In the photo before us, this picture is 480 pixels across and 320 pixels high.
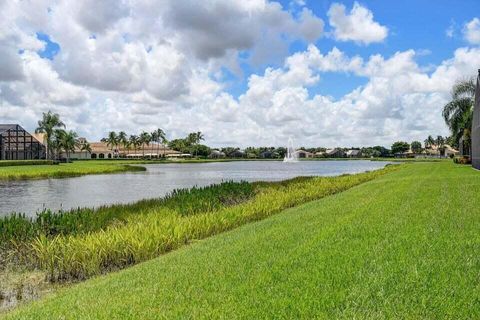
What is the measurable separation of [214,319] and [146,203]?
646 inches

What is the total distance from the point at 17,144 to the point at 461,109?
301 ft

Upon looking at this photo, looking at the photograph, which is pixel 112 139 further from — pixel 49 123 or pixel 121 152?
pixel 49 123

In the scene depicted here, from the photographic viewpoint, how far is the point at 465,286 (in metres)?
6.49

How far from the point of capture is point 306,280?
6953 millimetres

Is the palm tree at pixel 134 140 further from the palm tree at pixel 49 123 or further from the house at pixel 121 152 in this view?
the palm tree at pixel 49 123

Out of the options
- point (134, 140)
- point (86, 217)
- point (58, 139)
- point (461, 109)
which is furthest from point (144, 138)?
point (86, 217)

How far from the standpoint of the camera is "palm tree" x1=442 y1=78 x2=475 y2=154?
2251 inches

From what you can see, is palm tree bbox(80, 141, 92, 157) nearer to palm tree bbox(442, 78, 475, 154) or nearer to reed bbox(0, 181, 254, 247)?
palm tree bbox(442, 78, 475, 154)

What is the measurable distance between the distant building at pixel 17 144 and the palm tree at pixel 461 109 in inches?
3492

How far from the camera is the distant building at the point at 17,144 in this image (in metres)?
105

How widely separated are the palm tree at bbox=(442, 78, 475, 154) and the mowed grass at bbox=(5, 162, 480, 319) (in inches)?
2017

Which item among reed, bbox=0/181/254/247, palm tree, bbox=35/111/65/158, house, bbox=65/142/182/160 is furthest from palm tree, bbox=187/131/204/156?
reed, bbox=0/181/254/247

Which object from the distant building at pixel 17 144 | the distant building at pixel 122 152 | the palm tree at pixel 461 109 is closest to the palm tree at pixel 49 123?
the distant building at pixel 17 144

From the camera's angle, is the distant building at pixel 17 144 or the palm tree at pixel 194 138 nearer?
the distant building at pixel 17 144
